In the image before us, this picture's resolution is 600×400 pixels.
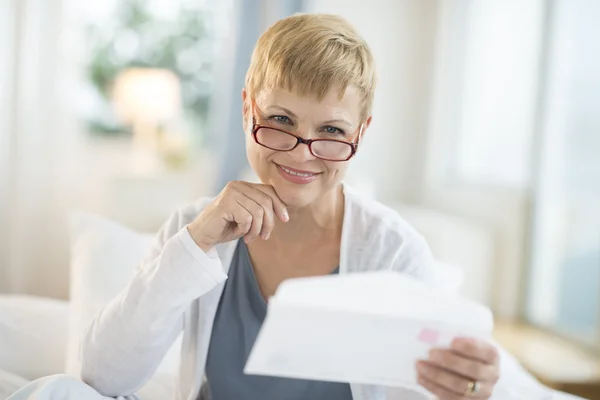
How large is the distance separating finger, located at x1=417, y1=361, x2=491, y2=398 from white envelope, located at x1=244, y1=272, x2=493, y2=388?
2cm

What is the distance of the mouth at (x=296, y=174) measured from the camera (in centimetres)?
107

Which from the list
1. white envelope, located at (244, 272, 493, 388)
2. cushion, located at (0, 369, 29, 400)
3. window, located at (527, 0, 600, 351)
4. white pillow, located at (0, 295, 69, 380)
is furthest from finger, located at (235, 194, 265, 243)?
window, located at (527, 0, 600, 351)

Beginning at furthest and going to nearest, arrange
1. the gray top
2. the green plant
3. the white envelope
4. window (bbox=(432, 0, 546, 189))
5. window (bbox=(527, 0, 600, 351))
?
the green plant, window (bbox=(432, 0, 546, 189)), window (bbox=(527, 0, 600, 351)), the gray top, the white envelope

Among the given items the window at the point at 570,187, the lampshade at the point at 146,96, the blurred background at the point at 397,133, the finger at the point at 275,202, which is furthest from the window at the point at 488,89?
the finger at the point at 275,202

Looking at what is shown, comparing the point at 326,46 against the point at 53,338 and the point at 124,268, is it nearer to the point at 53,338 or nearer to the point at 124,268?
the point at 124,268

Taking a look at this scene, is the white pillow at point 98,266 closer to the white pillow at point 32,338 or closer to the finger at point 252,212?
the white pillow at point 32,338

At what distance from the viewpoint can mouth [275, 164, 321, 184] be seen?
42.2 inches

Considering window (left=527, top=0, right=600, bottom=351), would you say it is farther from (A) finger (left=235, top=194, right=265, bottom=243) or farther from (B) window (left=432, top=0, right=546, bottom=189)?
(A) finger (left=235, top=194, right=265, bottom=243)

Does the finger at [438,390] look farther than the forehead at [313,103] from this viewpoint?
No

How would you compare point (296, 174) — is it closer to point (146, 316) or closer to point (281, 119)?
point (281, 119)

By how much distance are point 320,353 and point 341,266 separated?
1.26ft

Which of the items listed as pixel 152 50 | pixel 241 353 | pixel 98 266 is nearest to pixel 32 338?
pixel 98 266

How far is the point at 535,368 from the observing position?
7.43ft

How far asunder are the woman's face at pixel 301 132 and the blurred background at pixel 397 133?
4.65 feet
